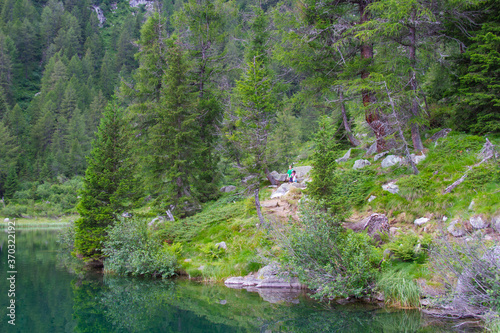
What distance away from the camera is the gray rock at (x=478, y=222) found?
925 centimetres

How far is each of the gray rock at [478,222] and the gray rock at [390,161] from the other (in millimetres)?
5155

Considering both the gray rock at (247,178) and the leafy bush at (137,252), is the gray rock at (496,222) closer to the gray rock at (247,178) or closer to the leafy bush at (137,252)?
the gray rock at (247,178)

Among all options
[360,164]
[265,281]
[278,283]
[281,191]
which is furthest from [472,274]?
[281,191]

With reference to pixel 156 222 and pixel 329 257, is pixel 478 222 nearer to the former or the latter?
pixel 329 257

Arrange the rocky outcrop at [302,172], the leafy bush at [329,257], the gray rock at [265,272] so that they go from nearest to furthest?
the leafy bush at [329,257] → the gray rock at [265,272] → the rocky outcrop at [302,172]

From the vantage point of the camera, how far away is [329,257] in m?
9.87

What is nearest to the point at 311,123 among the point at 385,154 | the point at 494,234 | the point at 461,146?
the point at 385,154

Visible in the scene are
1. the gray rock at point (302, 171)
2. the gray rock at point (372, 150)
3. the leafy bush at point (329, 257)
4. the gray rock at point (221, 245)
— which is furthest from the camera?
the gray rock at point (302, 171)

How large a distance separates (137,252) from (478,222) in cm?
1274

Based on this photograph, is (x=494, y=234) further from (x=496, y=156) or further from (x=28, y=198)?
(x=28, y=198)

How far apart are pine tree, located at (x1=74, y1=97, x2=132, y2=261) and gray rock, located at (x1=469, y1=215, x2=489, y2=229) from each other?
1528cm

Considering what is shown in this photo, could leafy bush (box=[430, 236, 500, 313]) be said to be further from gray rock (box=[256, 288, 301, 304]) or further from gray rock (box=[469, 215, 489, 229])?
gray rock (box=[256, 288, 301, 304])

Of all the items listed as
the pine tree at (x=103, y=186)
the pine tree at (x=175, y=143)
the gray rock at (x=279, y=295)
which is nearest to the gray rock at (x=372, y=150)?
the gray rock at (x=279, y=295)

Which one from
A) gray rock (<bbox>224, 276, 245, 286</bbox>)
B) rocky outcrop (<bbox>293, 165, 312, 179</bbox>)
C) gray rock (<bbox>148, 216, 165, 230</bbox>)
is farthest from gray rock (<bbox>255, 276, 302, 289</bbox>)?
rocky outcrop (<bbox>293, 165, 312, 179</bbox>)
